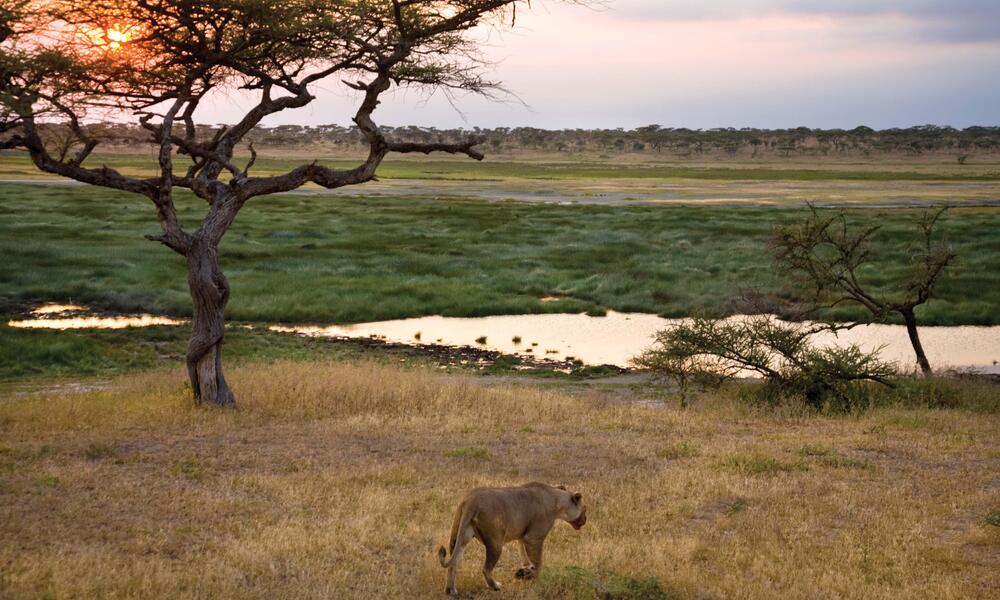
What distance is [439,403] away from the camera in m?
19.3

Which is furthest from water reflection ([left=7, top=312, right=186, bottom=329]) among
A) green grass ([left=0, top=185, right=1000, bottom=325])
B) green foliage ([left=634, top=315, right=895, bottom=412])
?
green foliage ([left=634, top=315, right=895, bottom=412])

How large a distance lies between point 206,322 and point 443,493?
745 cm

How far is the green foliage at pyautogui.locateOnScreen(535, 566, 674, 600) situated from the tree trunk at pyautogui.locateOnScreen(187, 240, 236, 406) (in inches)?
411

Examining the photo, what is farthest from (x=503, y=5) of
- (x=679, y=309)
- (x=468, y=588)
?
(x=679, y=309)

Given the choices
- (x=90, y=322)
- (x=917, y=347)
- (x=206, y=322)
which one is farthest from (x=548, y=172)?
(x=206, y=322)

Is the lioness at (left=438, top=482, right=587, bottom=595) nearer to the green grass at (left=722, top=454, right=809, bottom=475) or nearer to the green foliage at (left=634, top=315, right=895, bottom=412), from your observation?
the green grass at (left=722, top=454, right=809, bottom=475)

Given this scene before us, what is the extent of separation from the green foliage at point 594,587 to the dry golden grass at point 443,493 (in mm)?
33

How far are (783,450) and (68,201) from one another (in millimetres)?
66860

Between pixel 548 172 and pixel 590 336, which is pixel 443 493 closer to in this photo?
pixel 590 336

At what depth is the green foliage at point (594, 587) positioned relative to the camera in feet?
29.9

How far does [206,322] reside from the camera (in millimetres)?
18219

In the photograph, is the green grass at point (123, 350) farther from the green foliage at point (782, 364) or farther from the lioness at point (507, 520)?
the lioness at point (507, 520)

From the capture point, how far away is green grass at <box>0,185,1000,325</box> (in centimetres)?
3716

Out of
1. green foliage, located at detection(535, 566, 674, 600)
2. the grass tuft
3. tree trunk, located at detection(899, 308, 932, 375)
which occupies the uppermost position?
green foliage, located at detection(535, 566, 674, 600)
